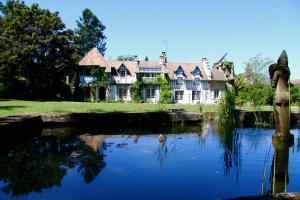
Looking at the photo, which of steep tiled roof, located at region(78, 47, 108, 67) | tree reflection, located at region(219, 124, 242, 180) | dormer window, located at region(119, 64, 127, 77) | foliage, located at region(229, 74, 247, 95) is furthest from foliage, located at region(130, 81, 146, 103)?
tree reflection, located at region(219, 124, 242, 180)

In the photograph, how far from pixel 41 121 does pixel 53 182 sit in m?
9.66

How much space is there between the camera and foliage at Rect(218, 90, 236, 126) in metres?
11.6

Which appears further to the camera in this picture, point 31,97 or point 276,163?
point 31,97

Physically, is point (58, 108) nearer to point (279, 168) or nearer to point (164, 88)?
point (279, 168)

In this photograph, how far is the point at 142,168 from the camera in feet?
23.6

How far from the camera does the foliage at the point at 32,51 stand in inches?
1431

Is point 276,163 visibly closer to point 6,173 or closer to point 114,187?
point 114,187

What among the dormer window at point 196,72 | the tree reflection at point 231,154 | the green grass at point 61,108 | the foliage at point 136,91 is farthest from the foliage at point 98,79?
the tree reflection at point 231,154

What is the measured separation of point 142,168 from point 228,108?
5.81 m

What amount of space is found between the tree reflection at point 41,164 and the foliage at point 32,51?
28329 millimetres

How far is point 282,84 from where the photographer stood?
9.87m

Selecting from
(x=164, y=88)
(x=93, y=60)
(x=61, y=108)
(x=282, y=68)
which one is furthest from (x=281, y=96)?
(x=93, y=60)

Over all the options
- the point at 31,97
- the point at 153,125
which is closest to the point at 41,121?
the point at 153,125

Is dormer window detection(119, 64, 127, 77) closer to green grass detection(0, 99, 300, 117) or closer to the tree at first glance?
green grass detection(0, 99, 300, 117)
